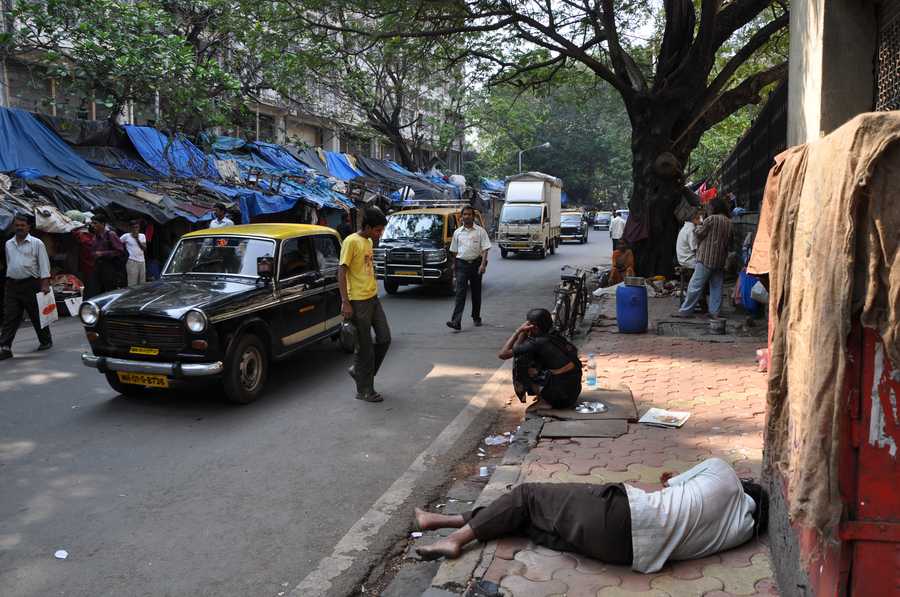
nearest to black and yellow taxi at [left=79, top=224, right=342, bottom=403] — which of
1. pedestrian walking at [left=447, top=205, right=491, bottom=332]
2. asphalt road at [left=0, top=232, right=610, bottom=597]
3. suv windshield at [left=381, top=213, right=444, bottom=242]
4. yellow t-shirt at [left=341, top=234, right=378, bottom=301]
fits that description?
asphalt road at [left=0, top=232, right=610, bottom=597]

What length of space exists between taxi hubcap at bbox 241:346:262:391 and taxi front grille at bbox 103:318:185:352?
0.68 m

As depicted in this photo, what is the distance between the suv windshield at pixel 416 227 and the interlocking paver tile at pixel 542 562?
1178 cm

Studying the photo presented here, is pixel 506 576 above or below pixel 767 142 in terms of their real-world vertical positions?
below

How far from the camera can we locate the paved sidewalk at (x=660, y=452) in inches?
134

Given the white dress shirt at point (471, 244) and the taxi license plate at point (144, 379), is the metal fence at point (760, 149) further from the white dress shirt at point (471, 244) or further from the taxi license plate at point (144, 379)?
the taxi license plate at point (144, 379)

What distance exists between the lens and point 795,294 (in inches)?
109

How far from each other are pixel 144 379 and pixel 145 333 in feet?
1.41

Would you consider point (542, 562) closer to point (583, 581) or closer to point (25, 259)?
point (583, 581)

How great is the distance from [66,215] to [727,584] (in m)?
13.0

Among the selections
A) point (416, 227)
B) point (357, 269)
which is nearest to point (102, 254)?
point (416, 227)

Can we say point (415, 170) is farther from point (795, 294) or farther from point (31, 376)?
point (795, 294)

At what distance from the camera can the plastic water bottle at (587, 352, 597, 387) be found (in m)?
7.23

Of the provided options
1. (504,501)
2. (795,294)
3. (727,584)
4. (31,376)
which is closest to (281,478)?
(504,501)

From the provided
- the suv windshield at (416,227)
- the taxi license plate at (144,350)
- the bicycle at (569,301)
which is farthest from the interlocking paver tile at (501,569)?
the suv windshield at (416,227)
